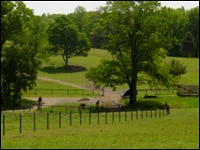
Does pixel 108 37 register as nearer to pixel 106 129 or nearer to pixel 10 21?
pixel 10 21

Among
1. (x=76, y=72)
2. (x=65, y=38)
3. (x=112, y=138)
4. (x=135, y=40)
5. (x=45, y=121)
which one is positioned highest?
(x=65, y=38)

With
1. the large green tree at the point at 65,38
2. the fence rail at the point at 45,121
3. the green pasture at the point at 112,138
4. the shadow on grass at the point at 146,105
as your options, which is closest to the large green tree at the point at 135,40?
the shadow on grass at the point at 146,105

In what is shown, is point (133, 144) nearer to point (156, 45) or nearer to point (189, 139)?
point (189, 139)

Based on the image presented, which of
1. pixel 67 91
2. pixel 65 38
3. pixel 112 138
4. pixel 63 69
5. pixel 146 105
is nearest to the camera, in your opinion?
pixel 112 138

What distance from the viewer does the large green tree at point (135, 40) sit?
5316 centimetres

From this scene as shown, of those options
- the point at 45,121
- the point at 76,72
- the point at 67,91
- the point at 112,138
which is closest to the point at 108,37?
the point at 67,91

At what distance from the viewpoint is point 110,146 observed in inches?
755

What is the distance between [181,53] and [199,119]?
87670 millimetres

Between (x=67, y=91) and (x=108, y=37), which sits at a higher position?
(x=108, y=37)

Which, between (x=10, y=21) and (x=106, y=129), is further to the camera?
(x=10, y=21)

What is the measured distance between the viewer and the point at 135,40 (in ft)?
179

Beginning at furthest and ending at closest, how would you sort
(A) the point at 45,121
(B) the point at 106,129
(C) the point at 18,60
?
1. (C) the point at 18,60
2. (A) the point at 45,121
3. (B) the point at 106,129

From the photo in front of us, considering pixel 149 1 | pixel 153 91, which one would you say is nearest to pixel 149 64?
pixel 149 1

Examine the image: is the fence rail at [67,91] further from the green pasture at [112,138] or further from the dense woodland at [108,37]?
the green pasture at [112,138]
